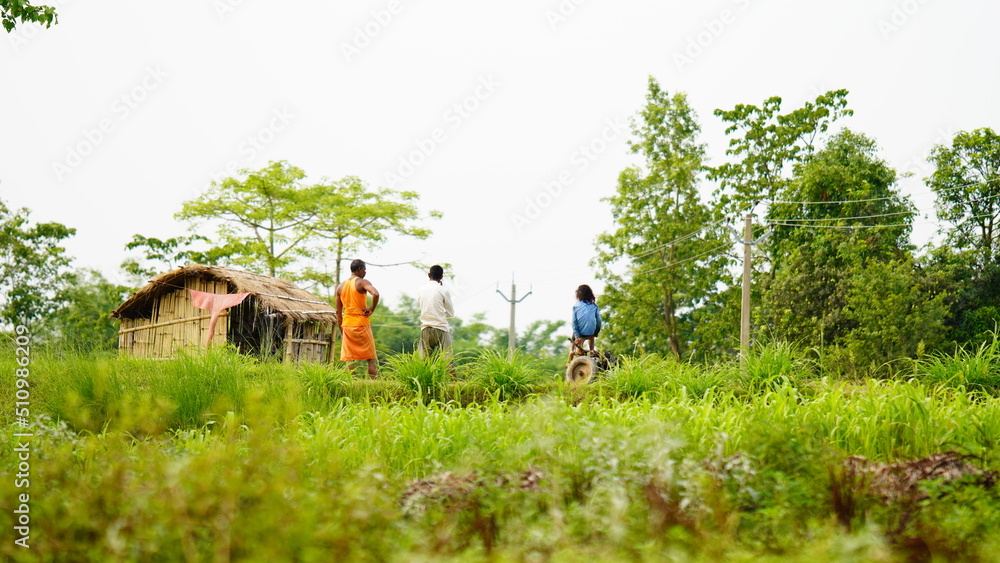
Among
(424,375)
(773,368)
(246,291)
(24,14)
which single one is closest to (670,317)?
(246,291)

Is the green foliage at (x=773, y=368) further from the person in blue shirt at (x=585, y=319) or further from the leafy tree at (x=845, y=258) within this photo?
the leafy tree at (x=845, y=258)

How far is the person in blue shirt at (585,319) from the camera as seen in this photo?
10752 mm

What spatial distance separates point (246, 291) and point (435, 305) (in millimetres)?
10672

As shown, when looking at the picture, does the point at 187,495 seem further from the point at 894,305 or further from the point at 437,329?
the point at 894,305

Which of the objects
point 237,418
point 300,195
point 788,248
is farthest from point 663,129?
point 237,418

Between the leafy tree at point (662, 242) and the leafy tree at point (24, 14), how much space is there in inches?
960

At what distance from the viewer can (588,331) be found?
1074 cm

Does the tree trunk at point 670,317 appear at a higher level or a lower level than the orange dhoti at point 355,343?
higher

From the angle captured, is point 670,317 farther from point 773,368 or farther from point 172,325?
point 773,368

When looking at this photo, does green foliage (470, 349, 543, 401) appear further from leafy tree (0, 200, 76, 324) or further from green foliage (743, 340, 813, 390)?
leafy tree (0, 200, 76, 324)

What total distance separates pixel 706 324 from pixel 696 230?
352 centimetres

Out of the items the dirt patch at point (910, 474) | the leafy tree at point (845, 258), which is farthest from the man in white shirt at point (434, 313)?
the leafy tree at point (845, 258)

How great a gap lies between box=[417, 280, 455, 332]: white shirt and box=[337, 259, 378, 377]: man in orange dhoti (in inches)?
24.8

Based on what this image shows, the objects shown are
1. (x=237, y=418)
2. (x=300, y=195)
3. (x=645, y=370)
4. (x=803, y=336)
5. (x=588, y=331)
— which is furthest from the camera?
(x=300, y=195)
